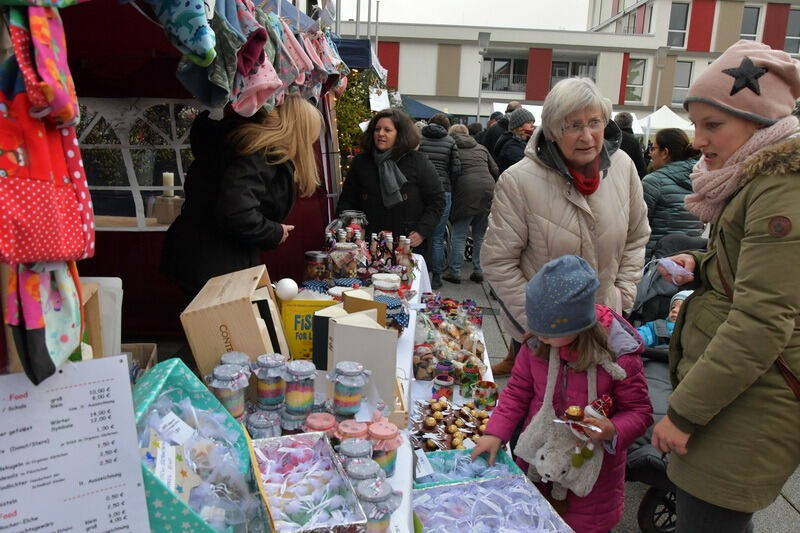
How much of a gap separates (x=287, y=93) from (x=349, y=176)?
1867 mm

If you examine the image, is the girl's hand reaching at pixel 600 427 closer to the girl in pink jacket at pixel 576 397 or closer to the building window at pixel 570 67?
the girl in pink jacket at pixel 576 397

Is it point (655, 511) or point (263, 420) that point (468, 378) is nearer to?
point (655, 511)

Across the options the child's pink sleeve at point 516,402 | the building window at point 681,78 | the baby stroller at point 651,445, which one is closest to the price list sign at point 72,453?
the child's pink sleeve at point 516,402

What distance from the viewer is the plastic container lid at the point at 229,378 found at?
5.01 feet

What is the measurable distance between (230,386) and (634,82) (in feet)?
107

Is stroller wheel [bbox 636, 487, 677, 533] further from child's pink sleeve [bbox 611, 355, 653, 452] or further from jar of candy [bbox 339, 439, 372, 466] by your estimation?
jar of candy [bbox 339, 439, 372, 466]

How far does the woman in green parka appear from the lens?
125 cm

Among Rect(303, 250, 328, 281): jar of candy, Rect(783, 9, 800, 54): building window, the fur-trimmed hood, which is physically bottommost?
Rect(303, 250, 328, 281): jar of candy

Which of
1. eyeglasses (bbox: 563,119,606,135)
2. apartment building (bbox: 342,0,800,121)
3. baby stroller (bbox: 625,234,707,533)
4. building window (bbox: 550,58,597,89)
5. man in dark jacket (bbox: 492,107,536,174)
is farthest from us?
building window (bbox: 550,58,597,89)

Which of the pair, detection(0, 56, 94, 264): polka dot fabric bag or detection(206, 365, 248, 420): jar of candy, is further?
detection(206, 365, 248, 420): jar of candy

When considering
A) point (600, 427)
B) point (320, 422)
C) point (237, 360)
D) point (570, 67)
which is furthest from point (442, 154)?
point (570, 67)

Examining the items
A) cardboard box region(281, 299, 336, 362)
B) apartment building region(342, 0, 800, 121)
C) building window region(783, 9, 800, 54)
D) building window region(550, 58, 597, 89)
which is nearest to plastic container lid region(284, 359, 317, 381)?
cardboard box region(281, 299, 336, 362)

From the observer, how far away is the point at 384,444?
4.86 feet

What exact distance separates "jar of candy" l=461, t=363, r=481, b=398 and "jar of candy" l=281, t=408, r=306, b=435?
4.68 ft
